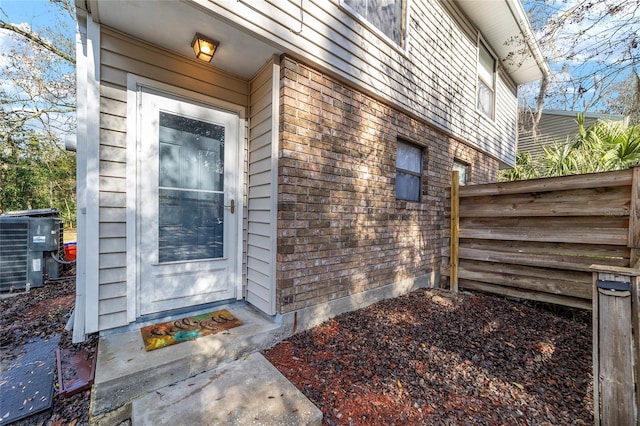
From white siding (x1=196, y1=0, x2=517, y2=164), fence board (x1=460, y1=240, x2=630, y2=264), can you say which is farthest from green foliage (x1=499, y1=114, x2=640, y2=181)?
fence board (x1=460, y1=240, x2=630, y2=264)

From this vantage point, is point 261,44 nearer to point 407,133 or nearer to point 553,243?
point 407,133

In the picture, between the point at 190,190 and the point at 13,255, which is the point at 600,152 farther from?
the point at 13,255

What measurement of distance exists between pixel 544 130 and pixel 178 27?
14.9m

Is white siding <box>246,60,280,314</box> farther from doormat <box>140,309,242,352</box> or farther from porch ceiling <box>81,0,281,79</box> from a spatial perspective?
doormat <box>140,309,242,352</box>

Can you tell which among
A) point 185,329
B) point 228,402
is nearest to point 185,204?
point 185,329

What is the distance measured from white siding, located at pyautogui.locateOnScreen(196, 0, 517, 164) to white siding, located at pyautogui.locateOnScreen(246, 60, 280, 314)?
42 cm

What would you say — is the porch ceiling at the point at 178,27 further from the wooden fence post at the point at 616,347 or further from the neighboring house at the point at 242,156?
the wooden fence post at the point at 616,347

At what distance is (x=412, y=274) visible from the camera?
4.19 m

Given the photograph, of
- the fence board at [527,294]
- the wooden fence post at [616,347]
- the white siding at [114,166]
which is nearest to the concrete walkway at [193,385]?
the white siding at [114,166]

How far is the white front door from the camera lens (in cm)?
245

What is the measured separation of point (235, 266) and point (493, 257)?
362cm

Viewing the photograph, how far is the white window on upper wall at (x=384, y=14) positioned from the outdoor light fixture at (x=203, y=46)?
1581mm

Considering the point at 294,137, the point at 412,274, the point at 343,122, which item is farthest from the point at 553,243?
the point at 294,137

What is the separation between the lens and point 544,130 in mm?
11938
